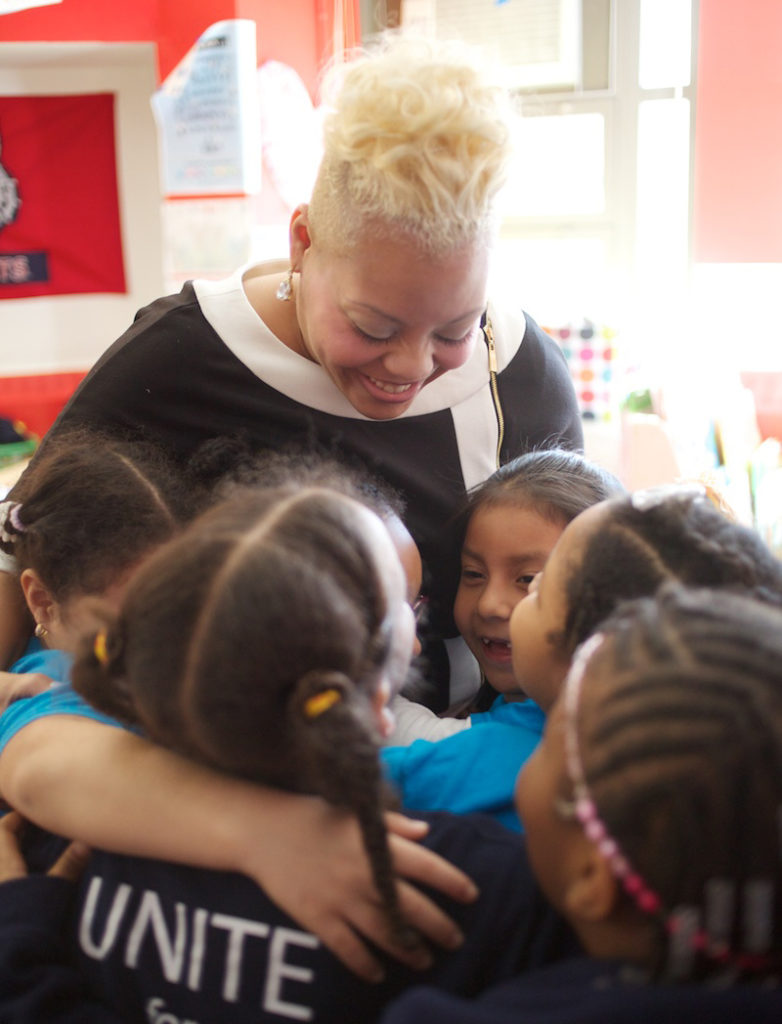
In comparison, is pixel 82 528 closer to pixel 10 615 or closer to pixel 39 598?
pixel 39 598

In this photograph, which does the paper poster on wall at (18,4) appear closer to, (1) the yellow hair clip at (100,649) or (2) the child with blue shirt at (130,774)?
(2) the child with blue shirt at (130,774)

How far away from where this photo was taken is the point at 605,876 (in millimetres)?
677

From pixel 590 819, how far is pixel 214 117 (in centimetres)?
397

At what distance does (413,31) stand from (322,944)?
1.32 meters

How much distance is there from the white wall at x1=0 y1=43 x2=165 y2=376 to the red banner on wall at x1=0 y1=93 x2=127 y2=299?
0.05m

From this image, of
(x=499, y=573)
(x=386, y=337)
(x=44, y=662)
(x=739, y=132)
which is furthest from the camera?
(x=739, y=132)

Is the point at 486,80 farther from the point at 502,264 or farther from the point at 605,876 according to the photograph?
the point at 502,264

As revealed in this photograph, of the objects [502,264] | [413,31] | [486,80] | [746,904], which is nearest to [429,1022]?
[746,904]

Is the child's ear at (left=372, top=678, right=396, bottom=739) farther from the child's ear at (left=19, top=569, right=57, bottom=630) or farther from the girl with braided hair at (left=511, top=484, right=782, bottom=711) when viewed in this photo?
the child's ear at (left=19, top=569, right=57, bottom=630)

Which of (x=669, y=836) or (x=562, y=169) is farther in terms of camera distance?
(x=562, y=169)

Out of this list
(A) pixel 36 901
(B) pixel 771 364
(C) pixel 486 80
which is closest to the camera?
(A) pixel 36 901

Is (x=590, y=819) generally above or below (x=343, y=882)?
above

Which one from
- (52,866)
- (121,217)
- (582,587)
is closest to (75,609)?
(52,866)

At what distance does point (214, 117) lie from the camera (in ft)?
13.3
